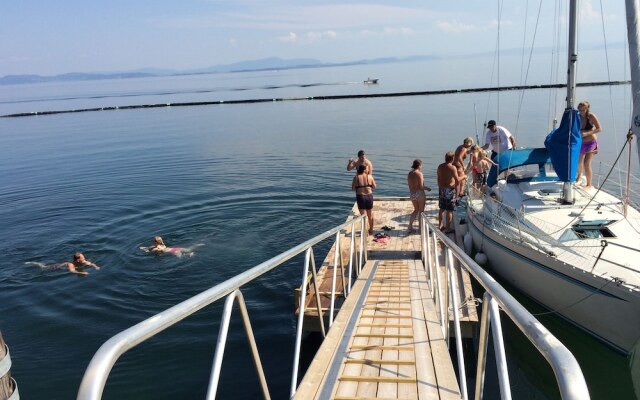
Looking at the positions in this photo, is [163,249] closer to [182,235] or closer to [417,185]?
[182,235]

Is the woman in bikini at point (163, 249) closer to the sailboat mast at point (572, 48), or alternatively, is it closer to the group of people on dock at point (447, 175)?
the group of people on dock at point (447, 175)

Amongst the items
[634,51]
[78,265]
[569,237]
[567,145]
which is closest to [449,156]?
[567,145]

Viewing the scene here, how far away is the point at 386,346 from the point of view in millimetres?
4273

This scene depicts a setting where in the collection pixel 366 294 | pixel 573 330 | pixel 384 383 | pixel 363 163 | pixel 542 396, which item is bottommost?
pixel 542 396

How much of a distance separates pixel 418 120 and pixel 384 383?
35641 millimetres

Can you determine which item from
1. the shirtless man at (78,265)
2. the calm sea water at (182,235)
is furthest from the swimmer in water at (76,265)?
the calm sea water at (182,235)

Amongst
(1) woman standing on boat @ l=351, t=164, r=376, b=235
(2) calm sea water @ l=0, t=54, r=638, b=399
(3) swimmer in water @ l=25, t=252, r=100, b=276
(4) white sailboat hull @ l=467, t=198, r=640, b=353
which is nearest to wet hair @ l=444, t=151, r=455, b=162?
(1) woman standing on boat @ l=351, t=164, r=376, b=235

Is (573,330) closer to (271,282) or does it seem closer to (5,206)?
(271,282)

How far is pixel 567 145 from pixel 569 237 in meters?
2.12

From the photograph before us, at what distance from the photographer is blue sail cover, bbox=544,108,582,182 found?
358 inches

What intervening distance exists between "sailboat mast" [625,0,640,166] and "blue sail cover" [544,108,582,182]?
330cm

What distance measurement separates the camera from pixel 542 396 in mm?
6863

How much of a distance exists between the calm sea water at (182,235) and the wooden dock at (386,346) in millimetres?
2016

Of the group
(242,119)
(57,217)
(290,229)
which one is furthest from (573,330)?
(242,119)
